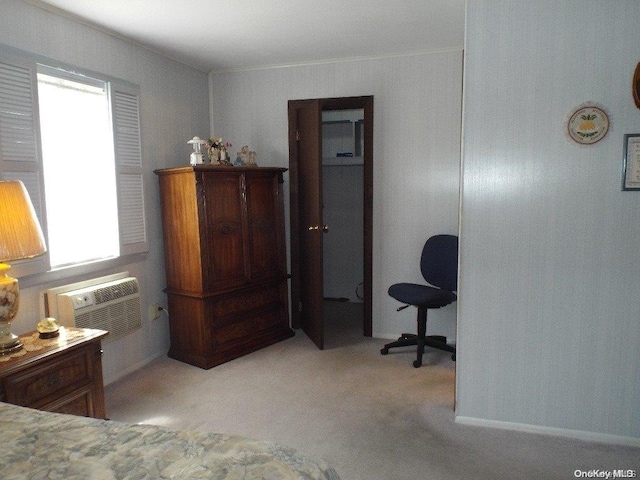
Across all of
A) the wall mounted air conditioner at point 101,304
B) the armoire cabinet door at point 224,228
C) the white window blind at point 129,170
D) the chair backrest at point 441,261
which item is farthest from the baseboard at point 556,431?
the white window blind at point 129,170

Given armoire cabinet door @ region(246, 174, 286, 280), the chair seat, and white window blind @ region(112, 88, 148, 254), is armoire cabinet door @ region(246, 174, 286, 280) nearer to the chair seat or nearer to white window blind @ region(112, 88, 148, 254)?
white window blind @ region(112, 88, 148, 254)

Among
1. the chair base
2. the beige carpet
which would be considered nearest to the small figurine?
the beige carpet

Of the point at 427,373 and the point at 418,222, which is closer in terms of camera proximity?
the point at 427,373

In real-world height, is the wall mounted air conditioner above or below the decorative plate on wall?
below

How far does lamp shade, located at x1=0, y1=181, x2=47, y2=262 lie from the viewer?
2041 millimetres

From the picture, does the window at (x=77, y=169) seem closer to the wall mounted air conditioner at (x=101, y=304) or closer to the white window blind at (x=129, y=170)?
the white window blind at (x=129, y=170)

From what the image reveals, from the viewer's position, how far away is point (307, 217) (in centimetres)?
398

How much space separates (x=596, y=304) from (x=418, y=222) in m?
1.73

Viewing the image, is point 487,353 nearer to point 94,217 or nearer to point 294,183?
point 294,183

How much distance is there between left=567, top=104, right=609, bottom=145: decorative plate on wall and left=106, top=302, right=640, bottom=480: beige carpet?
1.59 meters

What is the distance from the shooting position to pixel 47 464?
1255 millimetres

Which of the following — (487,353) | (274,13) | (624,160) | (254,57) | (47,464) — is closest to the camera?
(47,464)

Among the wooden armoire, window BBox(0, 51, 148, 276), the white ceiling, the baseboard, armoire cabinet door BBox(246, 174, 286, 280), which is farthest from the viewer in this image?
armoire cabinet door BBox(246, 174, 286, 280)

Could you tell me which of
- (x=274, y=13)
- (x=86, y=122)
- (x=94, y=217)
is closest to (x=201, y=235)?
(x=94, y=217)
